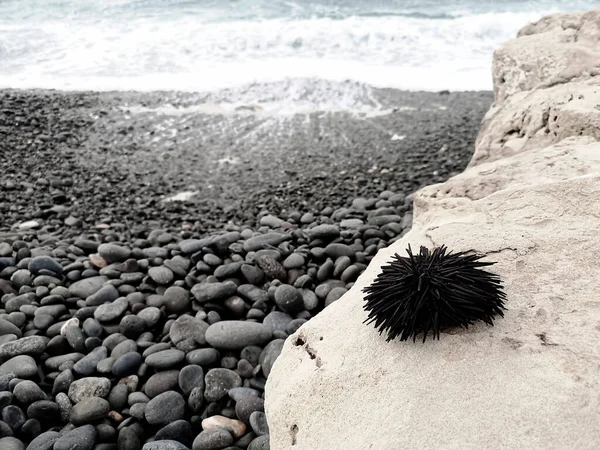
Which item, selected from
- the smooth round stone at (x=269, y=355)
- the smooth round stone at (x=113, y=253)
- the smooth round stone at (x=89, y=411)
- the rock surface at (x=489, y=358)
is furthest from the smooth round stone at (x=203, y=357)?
the smooth round stone at (x=113, y=253)

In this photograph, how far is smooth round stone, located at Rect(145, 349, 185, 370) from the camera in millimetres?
3121

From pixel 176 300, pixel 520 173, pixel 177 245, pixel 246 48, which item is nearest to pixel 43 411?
pixel 176 300

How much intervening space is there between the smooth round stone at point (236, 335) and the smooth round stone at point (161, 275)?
2.76 feet

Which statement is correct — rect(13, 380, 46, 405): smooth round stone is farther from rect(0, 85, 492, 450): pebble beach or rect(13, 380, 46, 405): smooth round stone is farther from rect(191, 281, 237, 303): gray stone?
rect(191, 281, 237, 303): gray stone

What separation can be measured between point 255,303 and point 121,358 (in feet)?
3.05

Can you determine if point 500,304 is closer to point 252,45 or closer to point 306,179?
point 306,179

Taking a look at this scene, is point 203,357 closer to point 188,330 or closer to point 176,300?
point 188,330

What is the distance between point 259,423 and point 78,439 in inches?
33.7

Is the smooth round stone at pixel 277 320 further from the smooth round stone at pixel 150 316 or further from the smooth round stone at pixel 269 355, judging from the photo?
the smooth round stone at pixel 150 316

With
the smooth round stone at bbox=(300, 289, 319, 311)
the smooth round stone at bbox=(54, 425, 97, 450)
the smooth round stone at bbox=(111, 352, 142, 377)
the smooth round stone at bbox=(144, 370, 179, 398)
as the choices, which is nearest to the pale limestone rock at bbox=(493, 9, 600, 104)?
the smooth round stone at bbox=(300, 289, 319, 311)

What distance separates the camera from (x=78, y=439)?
2615 mm

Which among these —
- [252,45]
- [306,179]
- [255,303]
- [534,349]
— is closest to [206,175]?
[306,179]

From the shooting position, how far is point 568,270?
200 centimetres

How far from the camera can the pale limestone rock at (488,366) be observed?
5.02 feet
